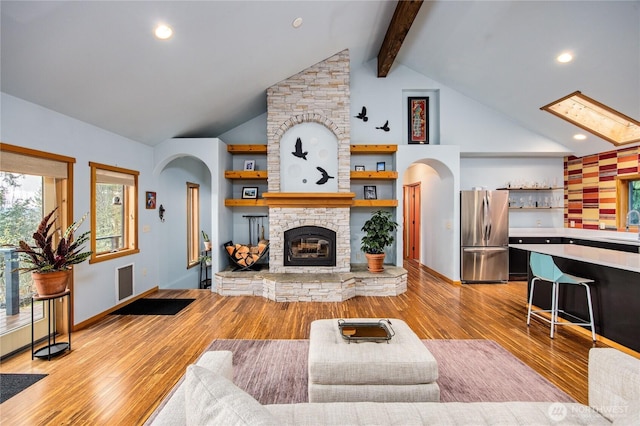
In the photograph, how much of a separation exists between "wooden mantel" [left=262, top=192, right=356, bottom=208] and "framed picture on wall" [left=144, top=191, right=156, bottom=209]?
1.81 m

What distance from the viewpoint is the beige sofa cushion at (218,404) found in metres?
0.77

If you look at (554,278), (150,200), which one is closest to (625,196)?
(554,278)

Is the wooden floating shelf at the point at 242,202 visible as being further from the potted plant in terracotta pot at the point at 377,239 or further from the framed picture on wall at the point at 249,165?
the potted plant in terracotta pot at the point at 377,239

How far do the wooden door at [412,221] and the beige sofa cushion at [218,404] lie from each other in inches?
277

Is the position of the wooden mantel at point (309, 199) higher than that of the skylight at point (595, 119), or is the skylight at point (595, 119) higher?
the skylight at point (595, 119)

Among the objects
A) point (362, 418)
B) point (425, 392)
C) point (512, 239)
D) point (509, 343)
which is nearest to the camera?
point (362, 418)

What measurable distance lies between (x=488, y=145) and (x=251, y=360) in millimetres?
5427

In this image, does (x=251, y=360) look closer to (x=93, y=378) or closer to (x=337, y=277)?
(x=93, y=378)

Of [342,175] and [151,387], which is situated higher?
[342,175]

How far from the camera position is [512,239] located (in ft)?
18.1

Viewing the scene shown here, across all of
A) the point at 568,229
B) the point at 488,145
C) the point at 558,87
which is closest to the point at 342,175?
the point at 488,145

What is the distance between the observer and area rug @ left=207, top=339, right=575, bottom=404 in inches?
84.2

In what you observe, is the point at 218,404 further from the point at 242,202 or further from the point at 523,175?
the point at 523,175

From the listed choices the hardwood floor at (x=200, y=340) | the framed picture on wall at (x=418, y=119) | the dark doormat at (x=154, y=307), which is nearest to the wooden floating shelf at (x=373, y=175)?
the framed picture on wall at (x=418, y=119)
